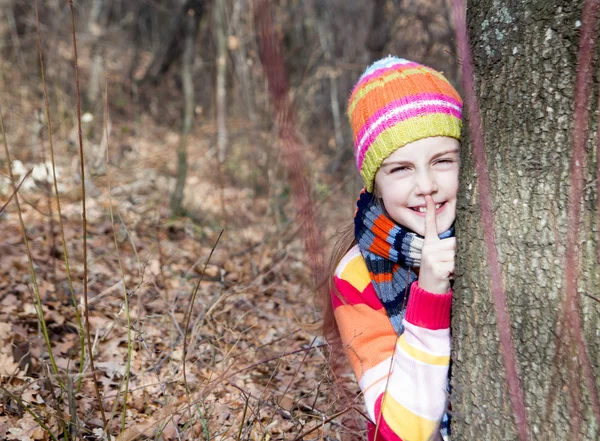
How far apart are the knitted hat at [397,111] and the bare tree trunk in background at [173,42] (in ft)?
13.7

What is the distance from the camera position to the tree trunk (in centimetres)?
127

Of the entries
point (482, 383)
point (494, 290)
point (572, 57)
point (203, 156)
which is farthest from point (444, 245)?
point (203, 156)

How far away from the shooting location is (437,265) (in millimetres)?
1628

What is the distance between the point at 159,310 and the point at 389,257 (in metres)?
1.95

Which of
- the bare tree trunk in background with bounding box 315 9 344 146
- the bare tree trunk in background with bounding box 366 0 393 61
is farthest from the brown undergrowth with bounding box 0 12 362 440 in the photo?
the bare tree trunk in background with bounding box 366 0 393 61

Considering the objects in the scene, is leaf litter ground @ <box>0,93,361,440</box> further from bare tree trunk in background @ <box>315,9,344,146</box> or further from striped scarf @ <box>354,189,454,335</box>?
bare tree trunk in background @ <box>315,9,344,146</box>

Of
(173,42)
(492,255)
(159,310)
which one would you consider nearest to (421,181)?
(492,255)

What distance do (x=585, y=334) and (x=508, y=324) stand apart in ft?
0.59

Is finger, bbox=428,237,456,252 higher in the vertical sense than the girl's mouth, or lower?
lower

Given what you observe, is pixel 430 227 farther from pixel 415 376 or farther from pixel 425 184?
pixel 415 376

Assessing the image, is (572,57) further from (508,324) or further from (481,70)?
(508,324)

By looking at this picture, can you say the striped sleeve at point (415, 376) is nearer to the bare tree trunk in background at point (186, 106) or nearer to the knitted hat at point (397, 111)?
the knitted hat at point (397, 111)

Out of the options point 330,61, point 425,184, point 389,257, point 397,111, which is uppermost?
point 330,61

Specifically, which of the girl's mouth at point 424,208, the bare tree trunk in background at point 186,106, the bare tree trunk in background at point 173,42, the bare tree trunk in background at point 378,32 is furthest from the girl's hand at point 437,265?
the bare tree trunk in background at point 378,32
